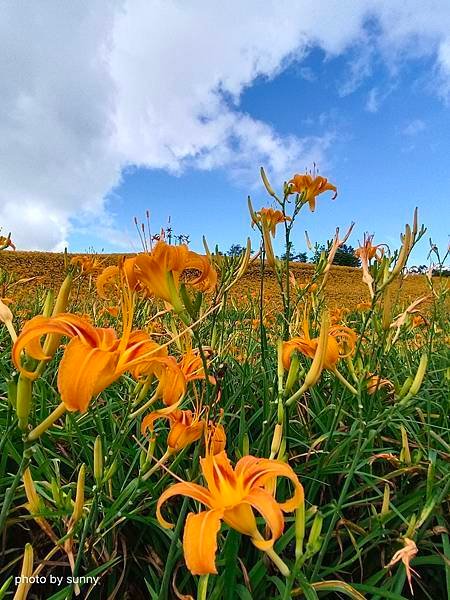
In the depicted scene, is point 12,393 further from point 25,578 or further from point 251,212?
point 251,212

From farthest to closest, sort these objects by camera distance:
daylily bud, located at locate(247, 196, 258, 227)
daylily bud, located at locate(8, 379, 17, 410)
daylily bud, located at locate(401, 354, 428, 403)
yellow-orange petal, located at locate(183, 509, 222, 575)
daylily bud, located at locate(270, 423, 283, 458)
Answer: daylily bud, located at locate(247, 196, 258, 227) < daylily bud, located at locate(401, 354, 428, 403) < daylily bud, located at locate(270, 423, 283, 458) < daylily bud, located at locate(8, 379, 17, 410) < yellow-orange petal, located at locate(183, 509, 222, 575)

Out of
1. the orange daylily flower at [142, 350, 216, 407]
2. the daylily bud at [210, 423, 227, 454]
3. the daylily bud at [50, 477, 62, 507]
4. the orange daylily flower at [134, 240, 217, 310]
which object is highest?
the orange daylily flower at [134, 240, 217, 310]

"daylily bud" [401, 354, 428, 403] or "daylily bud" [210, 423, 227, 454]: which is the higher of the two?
"daylily bud" [401, 354, 428, 403]

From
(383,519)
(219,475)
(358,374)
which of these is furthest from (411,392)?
(219,475)

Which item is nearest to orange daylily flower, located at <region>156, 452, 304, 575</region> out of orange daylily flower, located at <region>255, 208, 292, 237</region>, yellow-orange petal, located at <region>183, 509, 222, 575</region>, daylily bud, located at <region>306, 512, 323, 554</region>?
yellow-orange petal, located at <region>183, 509, 222, 575</region>

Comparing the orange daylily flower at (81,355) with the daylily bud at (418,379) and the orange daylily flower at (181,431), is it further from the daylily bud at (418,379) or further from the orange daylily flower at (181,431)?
the daylily bud at (418,379)

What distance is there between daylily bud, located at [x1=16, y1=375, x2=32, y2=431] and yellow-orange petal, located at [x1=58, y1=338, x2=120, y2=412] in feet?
0.26

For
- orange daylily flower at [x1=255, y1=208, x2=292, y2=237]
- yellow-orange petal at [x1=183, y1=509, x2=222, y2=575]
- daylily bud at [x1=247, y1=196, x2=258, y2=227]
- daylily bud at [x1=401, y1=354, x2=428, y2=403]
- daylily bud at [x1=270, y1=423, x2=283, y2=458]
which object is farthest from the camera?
orange daylily flower at [x1=255, y1=208, x2=292, y2=237]

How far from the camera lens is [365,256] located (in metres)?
1.33

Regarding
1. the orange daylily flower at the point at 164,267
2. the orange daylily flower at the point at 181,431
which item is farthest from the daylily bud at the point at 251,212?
the orange daylily flower at the point at 181,431

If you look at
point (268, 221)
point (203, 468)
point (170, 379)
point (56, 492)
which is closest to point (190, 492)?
point (203, 468)

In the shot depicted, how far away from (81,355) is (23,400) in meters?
0.11

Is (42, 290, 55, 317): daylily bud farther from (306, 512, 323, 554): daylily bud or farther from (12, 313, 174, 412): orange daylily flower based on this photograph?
(306, 512, 323, 554): daylily bud

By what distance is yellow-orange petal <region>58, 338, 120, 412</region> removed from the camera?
21.0 inches
